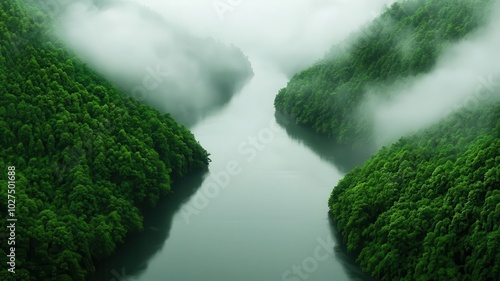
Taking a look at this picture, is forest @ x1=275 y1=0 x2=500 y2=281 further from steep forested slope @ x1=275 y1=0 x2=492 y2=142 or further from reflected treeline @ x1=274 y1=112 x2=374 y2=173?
reflected treeline @ x1=274 y1=112 x2=374 y2=173

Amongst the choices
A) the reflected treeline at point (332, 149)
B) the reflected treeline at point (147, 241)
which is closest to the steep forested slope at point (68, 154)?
the reflected treeline at point (147, 241)

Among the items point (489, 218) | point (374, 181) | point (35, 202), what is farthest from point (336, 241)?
point (35, 202)

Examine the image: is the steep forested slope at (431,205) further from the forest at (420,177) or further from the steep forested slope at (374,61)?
the steep forested slope at (374,61)

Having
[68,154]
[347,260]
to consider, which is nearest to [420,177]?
[347,260]

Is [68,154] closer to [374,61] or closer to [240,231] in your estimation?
[240,231]

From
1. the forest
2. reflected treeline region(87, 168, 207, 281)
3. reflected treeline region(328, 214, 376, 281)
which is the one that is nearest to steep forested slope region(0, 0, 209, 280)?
reflected treeline region(87, 168, 207, 281)

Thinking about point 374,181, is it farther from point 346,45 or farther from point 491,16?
point 346,45
